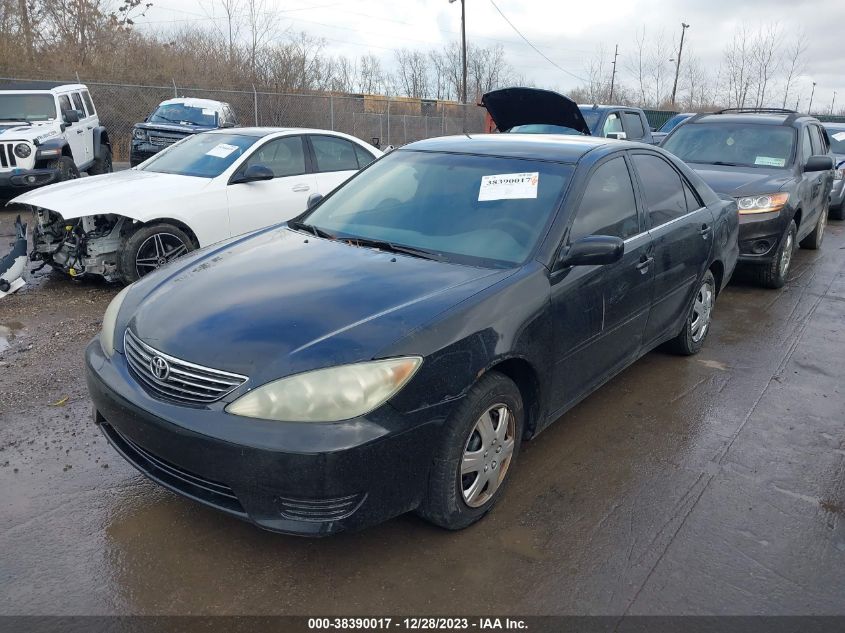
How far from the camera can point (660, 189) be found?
14.7ft

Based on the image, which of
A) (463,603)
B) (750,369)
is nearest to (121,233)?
(463,603)

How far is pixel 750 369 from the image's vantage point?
16.7 ft

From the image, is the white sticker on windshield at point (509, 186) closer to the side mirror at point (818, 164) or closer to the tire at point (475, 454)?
the tire at point (475, 454)

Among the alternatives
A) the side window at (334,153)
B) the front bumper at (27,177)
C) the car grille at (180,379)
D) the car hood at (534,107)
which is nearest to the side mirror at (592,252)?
the car grille at (180,379)

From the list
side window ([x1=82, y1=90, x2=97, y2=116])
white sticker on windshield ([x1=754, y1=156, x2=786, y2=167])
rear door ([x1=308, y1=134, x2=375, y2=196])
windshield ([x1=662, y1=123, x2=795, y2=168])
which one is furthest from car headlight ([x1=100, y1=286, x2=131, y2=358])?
side window ([x1=82, y1=90, x2=97, y2=116])

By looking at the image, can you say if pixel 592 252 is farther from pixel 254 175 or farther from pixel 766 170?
pixel 766 170

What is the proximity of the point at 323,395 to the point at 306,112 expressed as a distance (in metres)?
21.8

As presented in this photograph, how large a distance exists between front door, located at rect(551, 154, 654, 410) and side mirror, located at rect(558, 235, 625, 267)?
6 centimetres

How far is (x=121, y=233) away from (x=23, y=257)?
0.94 meters

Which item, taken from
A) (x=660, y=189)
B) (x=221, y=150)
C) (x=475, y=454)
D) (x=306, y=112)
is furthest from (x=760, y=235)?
(x=306, y=112)

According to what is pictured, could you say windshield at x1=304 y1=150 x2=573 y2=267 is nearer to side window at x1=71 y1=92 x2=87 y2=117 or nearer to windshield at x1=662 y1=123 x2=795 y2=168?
windshield at x1=662 y1=123 x2=795 y2=168

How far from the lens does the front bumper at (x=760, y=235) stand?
23.0ft

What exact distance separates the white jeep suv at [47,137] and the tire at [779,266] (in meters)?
9.66

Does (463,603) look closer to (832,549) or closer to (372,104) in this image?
(832,549)
